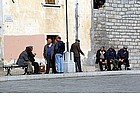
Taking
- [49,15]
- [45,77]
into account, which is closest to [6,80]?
[45,77]

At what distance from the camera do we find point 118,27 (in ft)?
70.0

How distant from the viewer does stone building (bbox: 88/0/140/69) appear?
833 inches

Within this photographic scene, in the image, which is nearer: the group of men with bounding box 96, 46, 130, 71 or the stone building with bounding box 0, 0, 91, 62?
the group of men with bounding box 96, 46, 130, 71

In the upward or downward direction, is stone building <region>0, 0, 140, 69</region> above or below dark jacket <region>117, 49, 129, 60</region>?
above

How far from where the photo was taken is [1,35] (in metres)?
19.0

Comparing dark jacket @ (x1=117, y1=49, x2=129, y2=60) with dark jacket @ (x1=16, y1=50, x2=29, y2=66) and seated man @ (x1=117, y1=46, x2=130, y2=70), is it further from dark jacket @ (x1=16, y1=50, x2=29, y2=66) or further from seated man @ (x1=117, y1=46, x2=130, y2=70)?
dark jacket @ (x1=16, y1=50, x2=29, y2=66)

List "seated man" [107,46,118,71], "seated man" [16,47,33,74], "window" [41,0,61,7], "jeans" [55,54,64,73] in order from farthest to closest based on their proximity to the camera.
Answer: "window" [41,0,61,7], "seated man" [107,46,118,71], "jeans" [55,54,64,73], "seated man" [16,47,33,74]

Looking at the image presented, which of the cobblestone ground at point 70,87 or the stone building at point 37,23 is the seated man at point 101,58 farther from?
the cobblestone ground at point 70,87

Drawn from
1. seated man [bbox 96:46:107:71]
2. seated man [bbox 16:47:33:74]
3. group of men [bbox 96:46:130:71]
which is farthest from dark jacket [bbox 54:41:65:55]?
seated man [bbox 96:46:107:71]

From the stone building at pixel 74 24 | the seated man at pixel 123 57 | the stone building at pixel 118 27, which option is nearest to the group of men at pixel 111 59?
the seated man at pixel 123 57

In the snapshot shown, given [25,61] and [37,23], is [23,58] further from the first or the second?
[37,23]

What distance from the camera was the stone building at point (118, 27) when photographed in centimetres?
2116

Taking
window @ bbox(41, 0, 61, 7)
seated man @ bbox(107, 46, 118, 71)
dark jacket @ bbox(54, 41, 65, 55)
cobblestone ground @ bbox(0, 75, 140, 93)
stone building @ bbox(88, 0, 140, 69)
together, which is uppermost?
window @ bbox(41, 0, 61, 7)

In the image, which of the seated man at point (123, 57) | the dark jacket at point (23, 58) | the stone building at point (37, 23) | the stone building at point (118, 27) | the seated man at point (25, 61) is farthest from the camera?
the stone building at point (118, 27)
